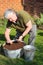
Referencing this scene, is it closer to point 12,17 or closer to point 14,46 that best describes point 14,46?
point 14,46

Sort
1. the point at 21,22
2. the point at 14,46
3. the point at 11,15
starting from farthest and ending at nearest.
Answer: the point at 14,46
the point at 21,22
the point at 11,15

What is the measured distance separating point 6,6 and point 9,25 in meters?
7.58

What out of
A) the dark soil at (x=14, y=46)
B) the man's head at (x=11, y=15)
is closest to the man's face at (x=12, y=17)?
the man's head at (x=11, y=15)

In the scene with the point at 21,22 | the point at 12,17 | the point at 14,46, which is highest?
the point at 12,17


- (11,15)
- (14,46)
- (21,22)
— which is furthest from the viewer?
(14,46)

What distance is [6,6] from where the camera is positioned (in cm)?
1577

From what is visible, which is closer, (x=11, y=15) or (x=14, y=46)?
(x=11, y=15)

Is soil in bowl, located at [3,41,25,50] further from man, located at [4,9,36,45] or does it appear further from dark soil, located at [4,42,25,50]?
man, located at [4,9,36,45]

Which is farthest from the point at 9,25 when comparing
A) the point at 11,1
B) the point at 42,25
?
the point at 11,1

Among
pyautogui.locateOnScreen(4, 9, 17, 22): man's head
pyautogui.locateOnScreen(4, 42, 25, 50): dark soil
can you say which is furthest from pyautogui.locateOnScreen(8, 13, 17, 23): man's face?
pyautogui.locateOnScreen(4, 42, 25, 50): dark soil

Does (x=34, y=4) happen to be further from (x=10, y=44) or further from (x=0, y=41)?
(x=10, y=44)

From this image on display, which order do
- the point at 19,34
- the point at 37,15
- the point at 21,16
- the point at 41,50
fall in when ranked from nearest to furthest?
the point at 21,16 → the point at 19,34 → the point at 41,50 → the point at 37,15

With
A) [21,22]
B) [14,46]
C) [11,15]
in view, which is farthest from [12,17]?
[14,46]

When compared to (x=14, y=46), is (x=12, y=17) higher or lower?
higher
